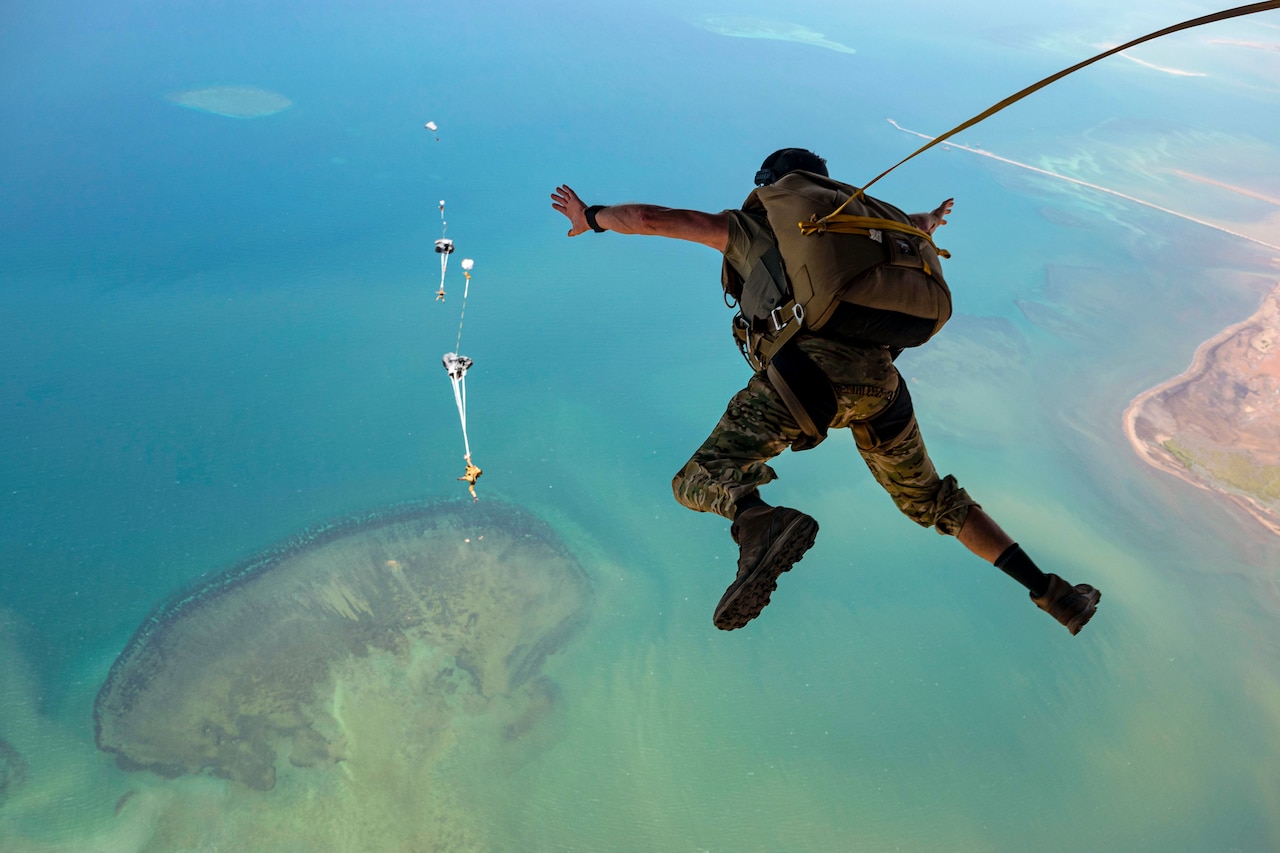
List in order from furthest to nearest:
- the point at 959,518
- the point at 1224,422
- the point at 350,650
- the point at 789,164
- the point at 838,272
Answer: the point at 1224,422 → the point at 350,650 → the point at 959,518 → the point at 789,164 → the point at 838,272

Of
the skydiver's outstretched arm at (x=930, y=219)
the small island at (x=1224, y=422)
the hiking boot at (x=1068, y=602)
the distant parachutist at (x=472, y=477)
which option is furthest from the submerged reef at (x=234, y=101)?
the small island at (x=1224, y=422)

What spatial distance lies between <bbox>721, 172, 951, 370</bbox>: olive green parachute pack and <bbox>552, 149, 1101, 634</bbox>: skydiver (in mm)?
44

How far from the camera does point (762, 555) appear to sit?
2.36 meters

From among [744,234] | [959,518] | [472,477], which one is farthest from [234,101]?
[959,518]

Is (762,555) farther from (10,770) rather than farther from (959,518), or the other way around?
(10,770)

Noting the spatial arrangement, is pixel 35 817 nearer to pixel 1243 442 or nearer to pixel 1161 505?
pixel 1161 505

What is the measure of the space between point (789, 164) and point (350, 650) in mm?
4550

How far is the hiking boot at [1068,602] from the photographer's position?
10.2ft

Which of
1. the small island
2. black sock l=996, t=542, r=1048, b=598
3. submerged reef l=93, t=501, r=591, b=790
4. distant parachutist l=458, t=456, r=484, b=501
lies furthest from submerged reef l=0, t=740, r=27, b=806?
the small island

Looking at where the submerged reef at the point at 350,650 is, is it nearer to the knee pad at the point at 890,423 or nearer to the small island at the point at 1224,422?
the knee pad at the point at 890,423

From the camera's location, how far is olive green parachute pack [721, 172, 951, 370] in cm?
254

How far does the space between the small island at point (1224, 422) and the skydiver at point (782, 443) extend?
22.2 feet

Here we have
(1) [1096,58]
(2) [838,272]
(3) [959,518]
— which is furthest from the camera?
(3) [959,518]

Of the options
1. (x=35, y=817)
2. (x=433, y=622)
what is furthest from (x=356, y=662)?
(x=35, y=817)
